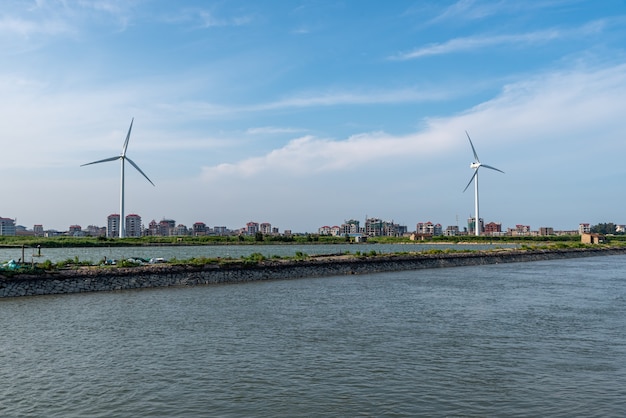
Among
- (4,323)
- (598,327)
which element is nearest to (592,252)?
(598,327)

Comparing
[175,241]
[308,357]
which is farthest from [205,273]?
[175,241]

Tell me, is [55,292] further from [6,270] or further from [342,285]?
Answer: [342,285]

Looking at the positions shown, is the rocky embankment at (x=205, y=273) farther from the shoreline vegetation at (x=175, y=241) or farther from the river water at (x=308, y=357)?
the shoreline vegetation at (x=175, y=241)

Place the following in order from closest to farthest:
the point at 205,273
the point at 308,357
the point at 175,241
Result: the point at 308,357, the point at 205,273, the point at 175,241

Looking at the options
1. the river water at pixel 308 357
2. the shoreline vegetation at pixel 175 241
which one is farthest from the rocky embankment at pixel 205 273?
the shoreline vegetation at pixel 175 241

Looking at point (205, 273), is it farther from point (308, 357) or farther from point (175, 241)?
point (175, 241)

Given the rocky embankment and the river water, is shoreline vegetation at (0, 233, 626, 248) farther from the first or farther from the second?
the river water

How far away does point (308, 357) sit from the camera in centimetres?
1619

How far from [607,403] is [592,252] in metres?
101

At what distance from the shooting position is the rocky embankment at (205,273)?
3150 cm

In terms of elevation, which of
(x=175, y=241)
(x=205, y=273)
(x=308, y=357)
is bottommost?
(x=308, y=357)

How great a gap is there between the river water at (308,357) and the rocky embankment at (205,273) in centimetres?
199

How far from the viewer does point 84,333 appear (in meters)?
20.1

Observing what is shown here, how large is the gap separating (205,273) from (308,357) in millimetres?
25192
